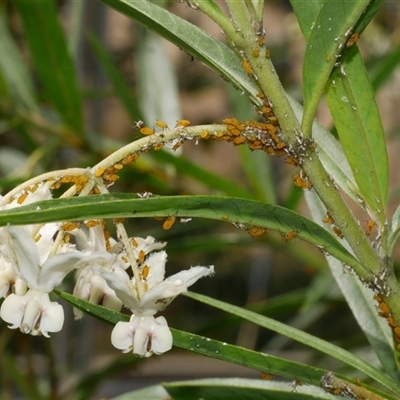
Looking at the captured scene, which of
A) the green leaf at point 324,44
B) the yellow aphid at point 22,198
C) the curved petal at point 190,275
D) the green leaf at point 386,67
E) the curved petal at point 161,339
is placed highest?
the green leaf at point 386,67

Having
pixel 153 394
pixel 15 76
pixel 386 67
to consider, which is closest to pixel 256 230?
pixel 153 394

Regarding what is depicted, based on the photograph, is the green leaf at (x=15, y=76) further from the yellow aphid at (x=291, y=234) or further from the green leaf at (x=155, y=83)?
the yellow aphid at (x=291, y=234)

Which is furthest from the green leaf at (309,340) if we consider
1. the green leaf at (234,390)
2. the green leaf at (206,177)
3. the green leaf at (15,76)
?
the green leaf at (15,76)

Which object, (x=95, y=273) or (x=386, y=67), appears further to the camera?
(x=386, y=67)

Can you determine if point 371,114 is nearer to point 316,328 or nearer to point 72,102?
point 72,102

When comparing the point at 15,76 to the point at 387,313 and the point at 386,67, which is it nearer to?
the point at 386,67

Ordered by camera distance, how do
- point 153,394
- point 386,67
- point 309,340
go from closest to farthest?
point 309,340 < point 153,394 < point 386,67
